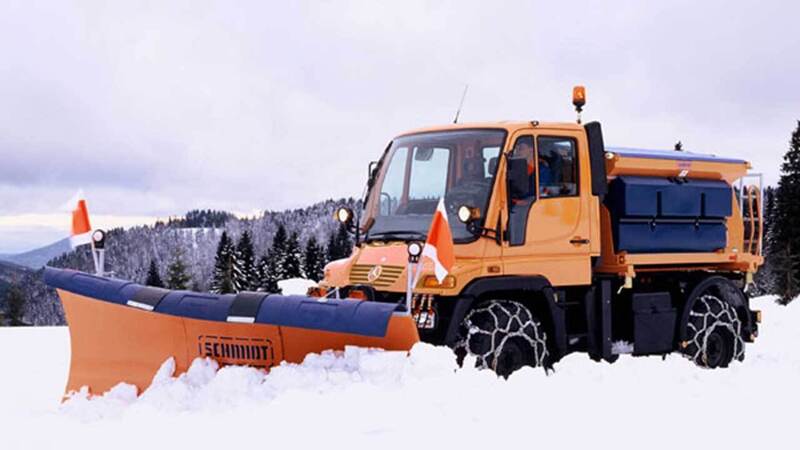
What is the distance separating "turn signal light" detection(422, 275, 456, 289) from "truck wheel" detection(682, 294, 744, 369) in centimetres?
414

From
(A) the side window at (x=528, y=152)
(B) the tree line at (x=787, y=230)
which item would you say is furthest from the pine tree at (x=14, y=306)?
(A) the side window at (x=528, y=152)

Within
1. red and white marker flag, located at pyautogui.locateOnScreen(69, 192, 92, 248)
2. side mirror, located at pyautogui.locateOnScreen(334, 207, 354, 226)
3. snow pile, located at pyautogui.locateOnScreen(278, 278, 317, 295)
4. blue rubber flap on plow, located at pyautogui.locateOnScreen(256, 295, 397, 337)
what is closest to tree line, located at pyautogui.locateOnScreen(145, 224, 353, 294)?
snow pile, located at pyautogui.locateOnScreen(278, 278, 317, 295)

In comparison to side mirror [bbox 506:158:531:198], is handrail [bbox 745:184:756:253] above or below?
below

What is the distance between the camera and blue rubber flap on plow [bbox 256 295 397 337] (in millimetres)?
7125

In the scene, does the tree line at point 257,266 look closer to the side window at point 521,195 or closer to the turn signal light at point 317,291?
the turn signal light at point 317,291

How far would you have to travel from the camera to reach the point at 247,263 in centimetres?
5919

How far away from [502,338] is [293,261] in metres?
49.2

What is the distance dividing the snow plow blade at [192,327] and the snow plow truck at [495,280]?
0.01 m

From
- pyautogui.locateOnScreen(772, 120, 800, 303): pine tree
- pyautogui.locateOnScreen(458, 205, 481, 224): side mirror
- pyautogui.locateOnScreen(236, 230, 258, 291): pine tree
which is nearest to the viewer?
pyautogui.locateOnScreen(458, 205, 481, 224): side mirror

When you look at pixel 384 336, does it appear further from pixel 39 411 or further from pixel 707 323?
pixel 707 323

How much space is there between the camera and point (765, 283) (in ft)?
234

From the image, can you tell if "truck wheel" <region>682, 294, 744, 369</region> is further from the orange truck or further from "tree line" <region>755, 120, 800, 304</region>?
"tree line" <region>755, 120, 800, 304</region>

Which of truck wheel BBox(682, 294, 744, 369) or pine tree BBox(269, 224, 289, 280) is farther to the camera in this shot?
pine tree BBox(269, 224, 289, 280)

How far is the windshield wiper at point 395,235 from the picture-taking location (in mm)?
8977
